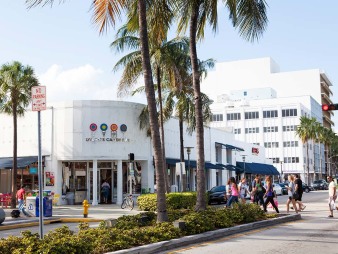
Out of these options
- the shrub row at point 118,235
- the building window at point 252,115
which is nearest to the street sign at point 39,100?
the shrub row at point 118,235

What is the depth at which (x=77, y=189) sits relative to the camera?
3238 centimetres

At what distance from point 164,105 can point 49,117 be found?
785 centimetres

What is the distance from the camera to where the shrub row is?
927cm

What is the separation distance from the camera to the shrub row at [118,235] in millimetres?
9266

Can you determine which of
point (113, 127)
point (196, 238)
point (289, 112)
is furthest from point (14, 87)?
point (289, 112)

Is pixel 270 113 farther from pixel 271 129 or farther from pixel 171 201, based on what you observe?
pixel 171 201

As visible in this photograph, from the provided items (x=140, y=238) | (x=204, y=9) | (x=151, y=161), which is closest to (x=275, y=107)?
(x=151, y=161)

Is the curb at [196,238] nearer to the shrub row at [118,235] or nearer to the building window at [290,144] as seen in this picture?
the shrub row at [118,235]

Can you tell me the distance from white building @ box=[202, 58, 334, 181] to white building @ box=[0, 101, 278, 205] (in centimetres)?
6308

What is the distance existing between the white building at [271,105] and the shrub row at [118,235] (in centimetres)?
7913

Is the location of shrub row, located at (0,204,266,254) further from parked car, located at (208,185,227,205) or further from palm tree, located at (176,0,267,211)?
parked car, located at (208,185,227,205)

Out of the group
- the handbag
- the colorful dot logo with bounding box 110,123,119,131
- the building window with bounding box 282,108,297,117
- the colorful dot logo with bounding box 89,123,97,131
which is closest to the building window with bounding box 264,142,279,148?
the building window with bounding box 282,108,297,117

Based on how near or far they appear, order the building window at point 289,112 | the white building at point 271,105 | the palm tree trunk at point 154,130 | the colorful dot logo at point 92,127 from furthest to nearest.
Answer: the white building at point 271,105
the building window at point 289,112
the colorful dot logo at point 92,127
the palm tree trunk at point 154,130

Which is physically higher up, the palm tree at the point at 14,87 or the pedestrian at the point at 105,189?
the palm tree at the point at 14,87
